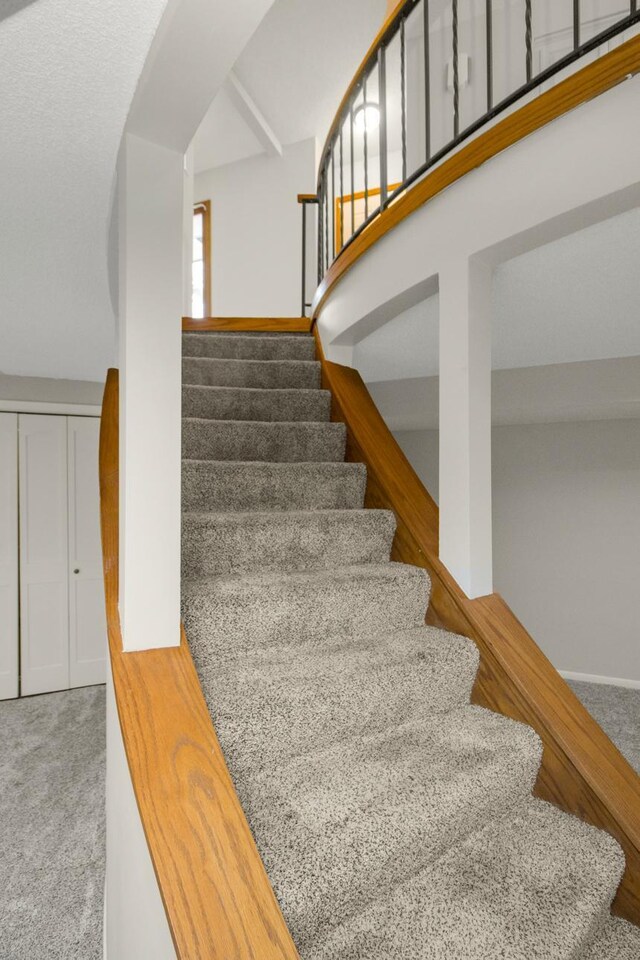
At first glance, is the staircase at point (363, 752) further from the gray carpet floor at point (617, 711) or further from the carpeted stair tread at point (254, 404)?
the gray carpet floor at point (617, 711)

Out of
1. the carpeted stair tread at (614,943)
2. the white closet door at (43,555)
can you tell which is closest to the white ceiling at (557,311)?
the carpeted stair tread at (614,943)

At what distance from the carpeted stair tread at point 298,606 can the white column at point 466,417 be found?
0.71 ft

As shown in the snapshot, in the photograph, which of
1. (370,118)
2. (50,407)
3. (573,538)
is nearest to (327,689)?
(573,538)

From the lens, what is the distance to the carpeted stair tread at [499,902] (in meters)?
1.19

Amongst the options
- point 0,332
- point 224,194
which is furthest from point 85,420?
point 224,194

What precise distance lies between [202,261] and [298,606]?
512 centimetres

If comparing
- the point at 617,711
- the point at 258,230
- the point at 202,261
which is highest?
the point at 258,230

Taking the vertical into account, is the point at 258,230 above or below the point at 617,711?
above

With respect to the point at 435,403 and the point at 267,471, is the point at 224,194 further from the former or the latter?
the point at 267,471

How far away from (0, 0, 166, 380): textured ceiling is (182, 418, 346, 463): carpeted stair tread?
0.72 metres

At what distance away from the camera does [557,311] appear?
216cm

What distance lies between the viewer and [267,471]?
2521 millimetres

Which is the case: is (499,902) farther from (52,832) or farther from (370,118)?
(370,118)

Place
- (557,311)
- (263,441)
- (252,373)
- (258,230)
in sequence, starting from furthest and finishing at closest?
(258,230), (252,373), (263,441), (557,311)
